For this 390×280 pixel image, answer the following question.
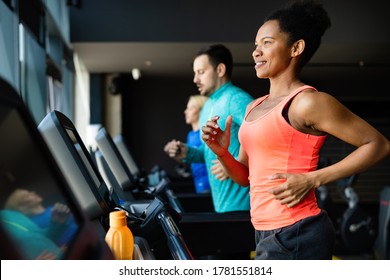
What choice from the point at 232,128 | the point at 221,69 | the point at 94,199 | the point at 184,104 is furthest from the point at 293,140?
the point at 184,104

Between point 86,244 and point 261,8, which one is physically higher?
point 261,8

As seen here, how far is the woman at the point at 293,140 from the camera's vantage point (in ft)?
3.09

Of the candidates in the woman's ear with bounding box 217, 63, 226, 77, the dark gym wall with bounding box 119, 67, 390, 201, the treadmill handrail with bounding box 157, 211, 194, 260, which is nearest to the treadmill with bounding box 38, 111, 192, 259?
the treadmill handrail with bounding box 157, 211, 194, 260

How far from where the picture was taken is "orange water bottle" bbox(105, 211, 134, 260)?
2.53 ft

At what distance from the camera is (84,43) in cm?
291

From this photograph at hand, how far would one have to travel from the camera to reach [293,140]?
37.3 inches

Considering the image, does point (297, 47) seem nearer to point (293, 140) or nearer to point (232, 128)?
point (293, 140)

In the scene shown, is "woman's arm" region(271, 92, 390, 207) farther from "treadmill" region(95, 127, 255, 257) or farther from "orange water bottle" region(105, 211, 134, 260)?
"treadmill" region(95, 127, 255, 257)

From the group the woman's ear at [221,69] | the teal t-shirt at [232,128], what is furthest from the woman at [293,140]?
the woman's ear at [221,69]

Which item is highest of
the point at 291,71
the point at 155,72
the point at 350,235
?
the point at 291,71

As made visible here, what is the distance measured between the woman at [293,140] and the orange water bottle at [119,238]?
270 mm
